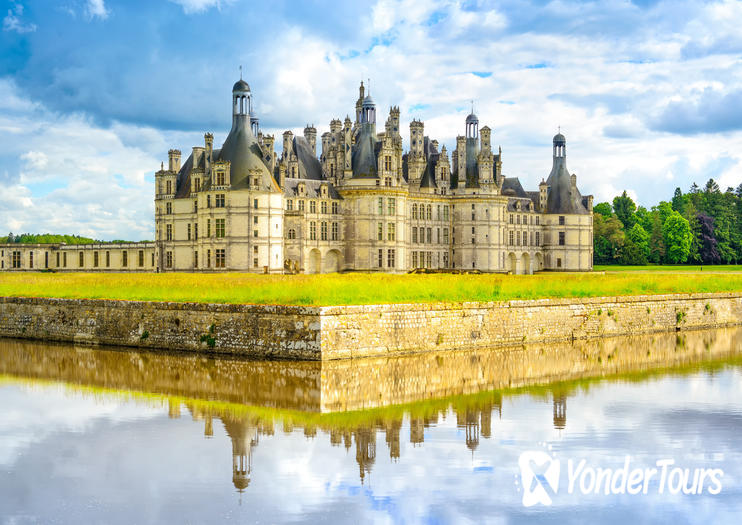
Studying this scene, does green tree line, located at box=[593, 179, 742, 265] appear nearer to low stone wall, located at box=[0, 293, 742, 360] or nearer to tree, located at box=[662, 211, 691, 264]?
tree, located at box=[662, 211, 691, 264]

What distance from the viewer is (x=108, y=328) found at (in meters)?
28.7

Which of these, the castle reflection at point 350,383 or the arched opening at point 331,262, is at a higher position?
the arched opening at point 331,262

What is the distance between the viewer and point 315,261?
2781 inches

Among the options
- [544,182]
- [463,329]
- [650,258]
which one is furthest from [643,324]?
[650,258]

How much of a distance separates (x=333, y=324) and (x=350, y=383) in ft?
11.1

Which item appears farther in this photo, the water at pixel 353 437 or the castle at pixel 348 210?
the castle at pixel 348 210

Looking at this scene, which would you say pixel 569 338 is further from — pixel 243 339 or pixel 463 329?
pixel 243 339

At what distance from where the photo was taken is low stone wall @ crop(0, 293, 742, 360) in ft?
77.6

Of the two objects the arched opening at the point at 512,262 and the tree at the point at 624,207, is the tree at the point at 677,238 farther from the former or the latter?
the arched opening at the point at 512,262

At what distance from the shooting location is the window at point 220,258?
201 ft

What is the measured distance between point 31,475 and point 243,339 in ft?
39.6

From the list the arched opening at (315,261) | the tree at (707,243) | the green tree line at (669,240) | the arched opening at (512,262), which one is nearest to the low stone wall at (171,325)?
the arched opening at (315,261)

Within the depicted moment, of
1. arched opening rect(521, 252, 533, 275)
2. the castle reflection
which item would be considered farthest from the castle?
the castle reflection

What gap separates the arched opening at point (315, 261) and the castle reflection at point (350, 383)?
4073cm
